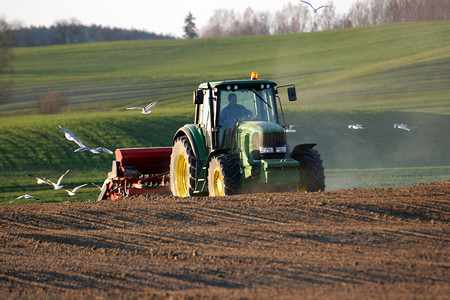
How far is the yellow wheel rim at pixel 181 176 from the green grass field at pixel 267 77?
22.9 feet

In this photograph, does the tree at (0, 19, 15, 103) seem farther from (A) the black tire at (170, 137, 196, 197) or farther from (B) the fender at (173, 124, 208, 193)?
(B) the fender at (173, 124, 208, 193)

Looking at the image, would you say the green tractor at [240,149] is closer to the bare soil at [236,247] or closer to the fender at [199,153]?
the fender at [199,153]

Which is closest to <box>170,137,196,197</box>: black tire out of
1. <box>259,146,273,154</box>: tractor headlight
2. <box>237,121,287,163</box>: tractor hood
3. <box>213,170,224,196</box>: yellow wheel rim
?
<box>213,170,224,196</box>: yellow wheel rim

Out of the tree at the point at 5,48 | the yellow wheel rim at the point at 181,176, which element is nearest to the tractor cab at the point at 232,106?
the yellow wheel rim at the point at 181,176

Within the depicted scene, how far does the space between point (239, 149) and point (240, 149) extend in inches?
2.0

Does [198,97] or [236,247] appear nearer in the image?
[236,247]

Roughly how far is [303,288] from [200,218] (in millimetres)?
3588

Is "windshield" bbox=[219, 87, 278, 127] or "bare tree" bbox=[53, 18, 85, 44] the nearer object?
"windshield" bbox=[219, 87, 278, 127]

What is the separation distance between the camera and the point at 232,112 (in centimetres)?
1205

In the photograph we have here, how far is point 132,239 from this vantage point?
8500mm

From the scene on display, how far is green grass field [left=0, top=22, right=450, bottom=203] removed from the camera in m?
27.8

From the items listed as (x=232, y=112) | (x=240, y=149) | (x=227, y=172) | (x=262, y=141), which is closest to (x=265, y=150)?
(x=262, y=141)

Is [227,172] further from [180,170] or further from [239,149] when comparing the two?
[180,170]

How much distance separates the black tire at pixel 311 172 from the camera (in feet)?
37.2
